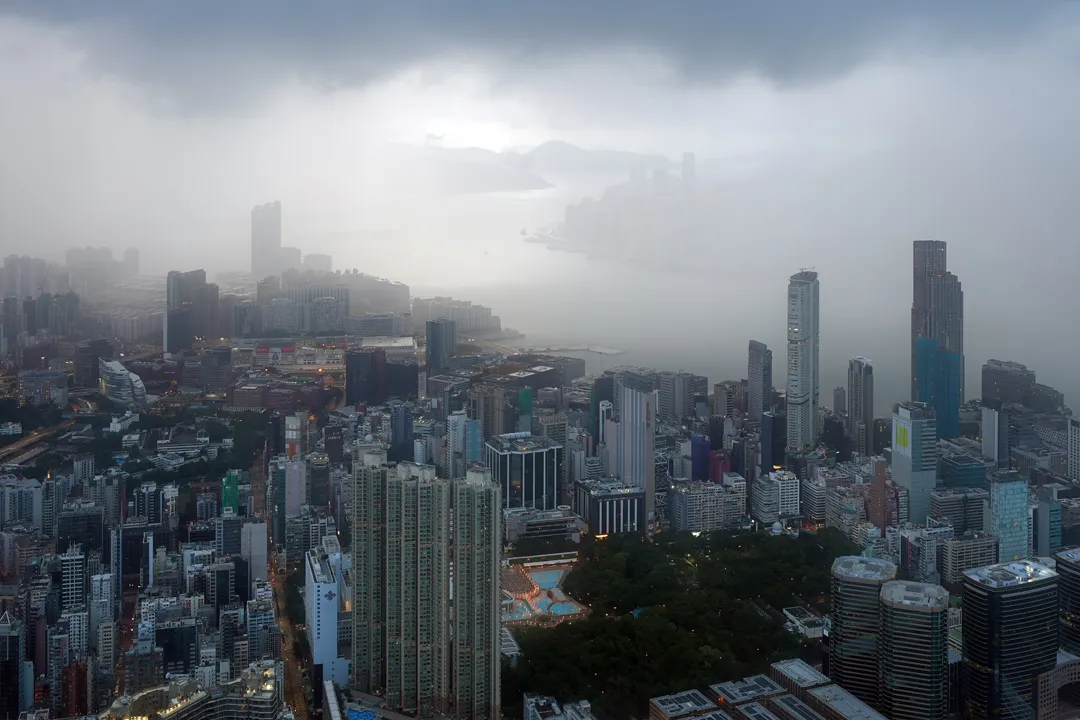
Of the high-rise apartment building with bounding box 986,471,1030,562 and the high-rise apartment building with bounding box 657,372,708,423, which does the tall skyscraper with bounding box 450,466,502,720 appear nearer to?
the high-rise apartment building with bounding box 986,471,1030,562

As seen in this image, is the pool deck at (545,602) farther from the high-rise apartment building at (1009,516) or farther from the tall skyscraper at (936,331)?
the tall skyscraper at (936,331)

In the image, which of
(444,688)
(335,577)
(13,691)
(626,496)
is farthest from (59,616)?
(626,496)

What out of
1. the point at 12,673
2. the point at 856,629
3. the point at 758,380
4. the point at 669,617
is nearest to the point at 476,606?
the point at 669,617

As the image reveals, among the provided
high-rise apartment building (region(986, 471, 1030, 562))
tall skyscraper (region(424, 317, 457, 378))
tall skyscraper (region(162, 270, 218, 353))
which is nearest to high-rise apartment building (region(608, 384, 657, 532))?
tall skyscraper (region(424, 317, 457, 378))

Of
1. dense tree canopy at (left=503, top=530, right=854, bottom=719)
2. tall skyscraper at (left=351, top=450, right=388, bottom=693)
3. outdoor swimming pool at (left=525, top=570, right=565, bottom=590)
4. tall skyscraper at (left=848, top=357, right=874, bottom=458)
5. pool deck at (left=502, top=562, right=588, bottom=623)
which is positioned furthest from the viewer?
tall skyscraper at (left=848, top=357, right=874, bottom=458)

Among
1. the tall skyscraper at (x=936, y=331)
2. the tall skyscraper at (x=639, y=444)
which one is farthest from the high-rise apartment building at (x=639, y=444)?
the tall skyscraper at (x=936, y=331)

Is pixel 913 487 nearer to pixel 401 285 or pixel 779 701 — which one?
pixel 779 701
